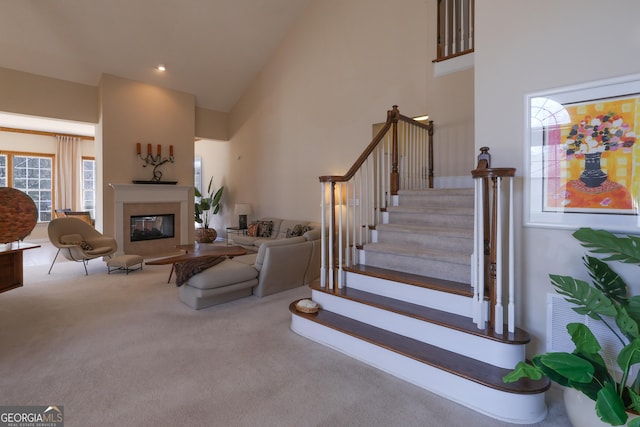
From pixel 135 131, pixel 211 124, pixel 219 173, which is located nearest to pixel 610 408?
pixel 135 131

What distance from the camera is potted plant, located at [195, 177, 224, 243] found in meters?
8.09

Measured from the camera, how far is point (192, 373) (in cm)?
237

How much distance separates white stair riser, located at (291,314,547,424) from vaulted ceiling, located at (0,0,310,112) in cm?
585

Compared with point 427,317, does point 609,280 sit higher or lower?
higher

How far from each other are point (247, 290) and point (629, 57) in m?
4.03

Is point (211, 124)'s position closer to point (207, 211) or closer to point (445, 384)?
point (207, 211)

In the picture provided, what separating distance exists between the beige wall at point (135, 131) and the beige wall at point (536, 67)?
634 centimetres

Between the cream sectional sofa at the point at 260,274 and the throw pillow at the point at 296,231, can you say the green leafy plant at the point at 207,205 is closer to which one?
the throw pillow at the point at 296,231

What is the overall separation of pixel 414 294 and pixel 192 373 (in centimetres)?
184

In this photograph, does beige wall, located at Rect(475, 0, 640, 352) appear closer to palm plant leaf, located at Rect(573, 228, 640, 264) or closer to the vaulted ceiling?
palm plant leaf, located at Rect(573, 228, 640, 264)

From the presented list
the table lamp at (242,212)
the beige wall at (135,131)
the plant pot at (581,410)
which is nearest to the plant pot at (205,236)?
the beige wall at (135,131)

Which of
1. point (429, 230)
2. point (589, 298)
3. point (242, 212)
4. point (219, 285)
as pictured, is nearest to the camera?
point (589, 298)

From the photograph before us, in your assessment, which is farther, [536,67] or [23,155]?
[23,155]

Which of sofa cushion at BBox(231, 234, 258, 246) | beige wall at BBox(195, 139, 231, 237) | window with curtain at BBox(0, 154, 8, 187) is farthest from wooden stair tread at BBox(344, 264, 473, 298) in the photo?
window with curtain at BBox(0, 154, 8, 187)
